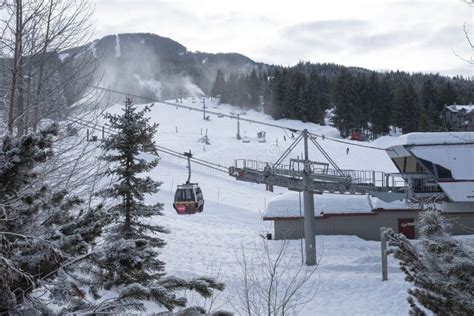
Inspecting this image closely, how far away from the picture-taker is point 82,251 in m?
3.45

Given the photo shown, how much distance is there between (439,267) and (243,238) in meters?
26.8

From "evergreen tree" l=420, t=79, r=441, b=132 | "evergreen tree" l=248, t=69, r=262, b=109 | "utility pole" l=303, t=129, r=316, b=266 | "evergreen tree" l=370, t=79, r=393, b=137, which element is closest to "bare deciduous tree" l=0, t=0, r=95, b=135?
"utility pole" l=303, t=129, r=316, b=266

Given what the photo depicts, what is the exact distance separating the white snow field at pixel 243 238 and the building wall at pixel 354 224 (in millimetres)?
978

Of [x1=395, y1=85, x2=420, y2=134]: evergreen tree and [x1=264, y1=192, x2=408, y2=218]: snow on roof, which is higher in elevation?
[x1=395, y1=85, x2=420, y2=134]: evergreen tree

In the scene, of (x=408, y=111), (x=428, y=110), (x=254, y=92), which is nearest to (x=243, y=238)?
(x=408, y=111)

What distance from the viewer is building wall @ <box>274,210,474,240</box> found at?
31.9 m

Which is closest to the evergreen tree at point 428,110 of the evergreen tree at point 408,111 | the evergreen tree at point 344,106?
the evergreen tree at point 408,111

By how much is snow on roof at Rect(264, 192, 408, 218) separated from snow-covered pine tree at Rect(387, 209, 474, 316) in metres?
26.0

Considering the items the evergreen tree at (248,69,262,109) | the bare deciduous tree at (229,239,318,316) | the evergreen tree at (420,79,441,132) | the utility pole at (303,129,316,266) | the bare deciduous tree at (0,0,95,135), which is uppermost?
the evergreen tree at (248,69,262,109)

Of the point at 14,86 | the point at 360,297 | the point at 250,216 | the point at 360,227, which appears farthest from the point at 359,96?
the point at 14,86

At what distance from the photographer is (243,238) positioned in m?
32.1

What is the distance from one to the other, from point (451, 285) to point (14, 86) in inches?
284

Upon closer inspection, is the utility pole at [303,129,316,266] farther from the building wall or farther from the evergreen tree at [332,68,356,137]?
the evergreen tree at [332,68,356,137]

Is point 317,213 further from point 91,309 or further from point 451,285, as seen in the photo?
point 91,309
